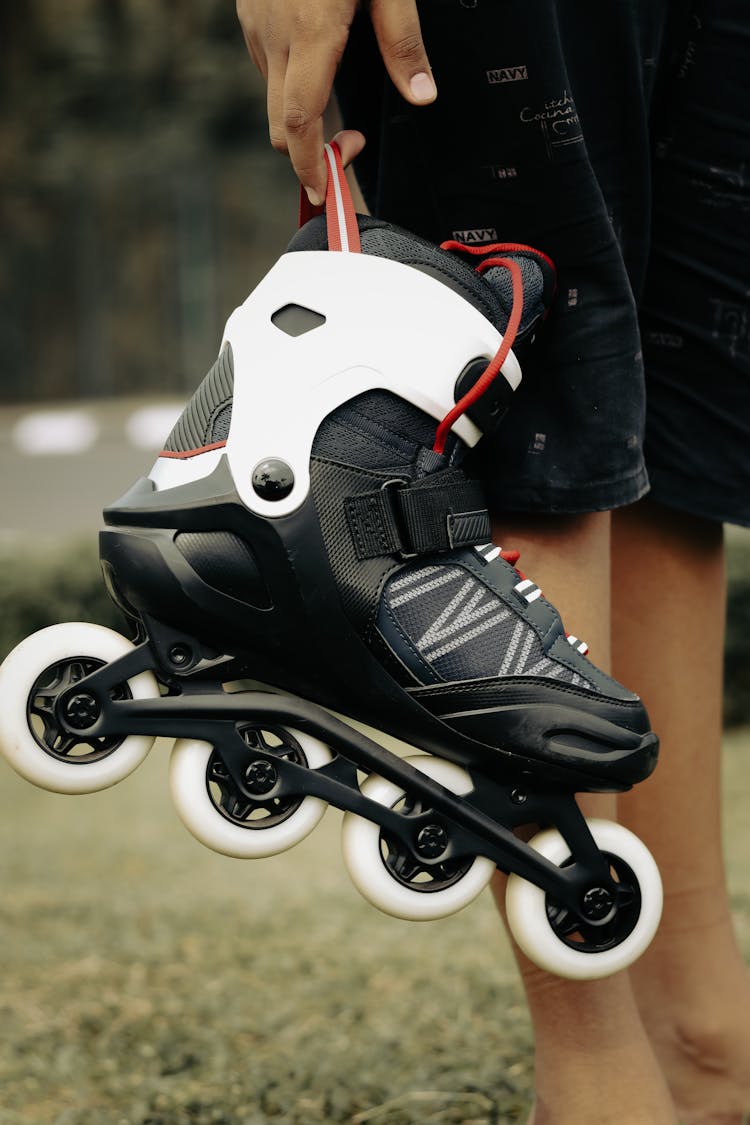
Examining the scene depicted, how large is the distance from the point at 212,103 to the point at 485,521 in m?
13.8

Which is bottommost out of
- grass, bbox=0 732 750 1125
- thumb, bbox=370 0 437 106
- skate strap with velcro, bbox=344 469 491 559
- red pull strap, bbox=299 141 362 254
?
grass, bbox=0 732 750 1125

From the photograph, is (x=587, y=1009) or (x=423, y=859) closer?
(x=423, y=859)

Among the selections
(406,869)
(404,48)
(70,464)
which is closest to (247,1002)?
(406,869)

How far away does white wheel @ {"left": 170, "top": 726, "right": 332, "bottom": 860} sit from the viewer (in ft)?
3.76

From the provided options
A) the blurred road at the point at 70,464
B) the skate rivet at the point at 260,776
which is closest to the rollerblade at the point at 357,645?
the skate rivet at the point at 260,776

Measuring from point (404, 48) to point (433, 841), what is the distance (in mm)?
699

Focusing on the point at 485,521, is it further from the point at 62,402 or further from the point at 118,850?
the point at 62,402

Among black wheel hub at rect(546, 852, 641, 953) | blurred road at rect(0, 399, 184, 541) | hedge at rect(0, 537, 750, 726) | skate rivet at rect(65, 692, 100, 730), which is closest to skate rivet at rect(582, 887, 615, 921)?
black wheel hub at rect(546, 852, 641, 953)

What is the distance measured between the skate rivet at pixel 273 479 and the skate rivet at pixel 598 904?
0.46 meters

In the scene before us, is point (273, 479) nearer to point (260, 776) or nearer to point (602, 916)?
point (260, 776)

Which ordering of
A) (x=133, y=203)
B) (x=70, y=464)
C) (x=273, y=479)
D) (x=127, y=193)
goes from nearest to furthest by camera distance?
(x=273, y=479), (x=70, y=464), (x=133, y=203), (x=127, y=193)

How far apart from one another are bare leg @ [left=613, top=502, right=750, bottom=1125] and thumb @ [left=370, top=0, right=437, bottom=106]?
636mm

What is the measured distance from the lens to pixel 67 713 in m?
1.14

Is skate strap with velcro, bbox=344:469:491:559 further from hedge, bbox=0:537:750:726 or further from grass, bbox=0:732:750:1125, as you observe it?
hedge, bbox=0:537:750:726
